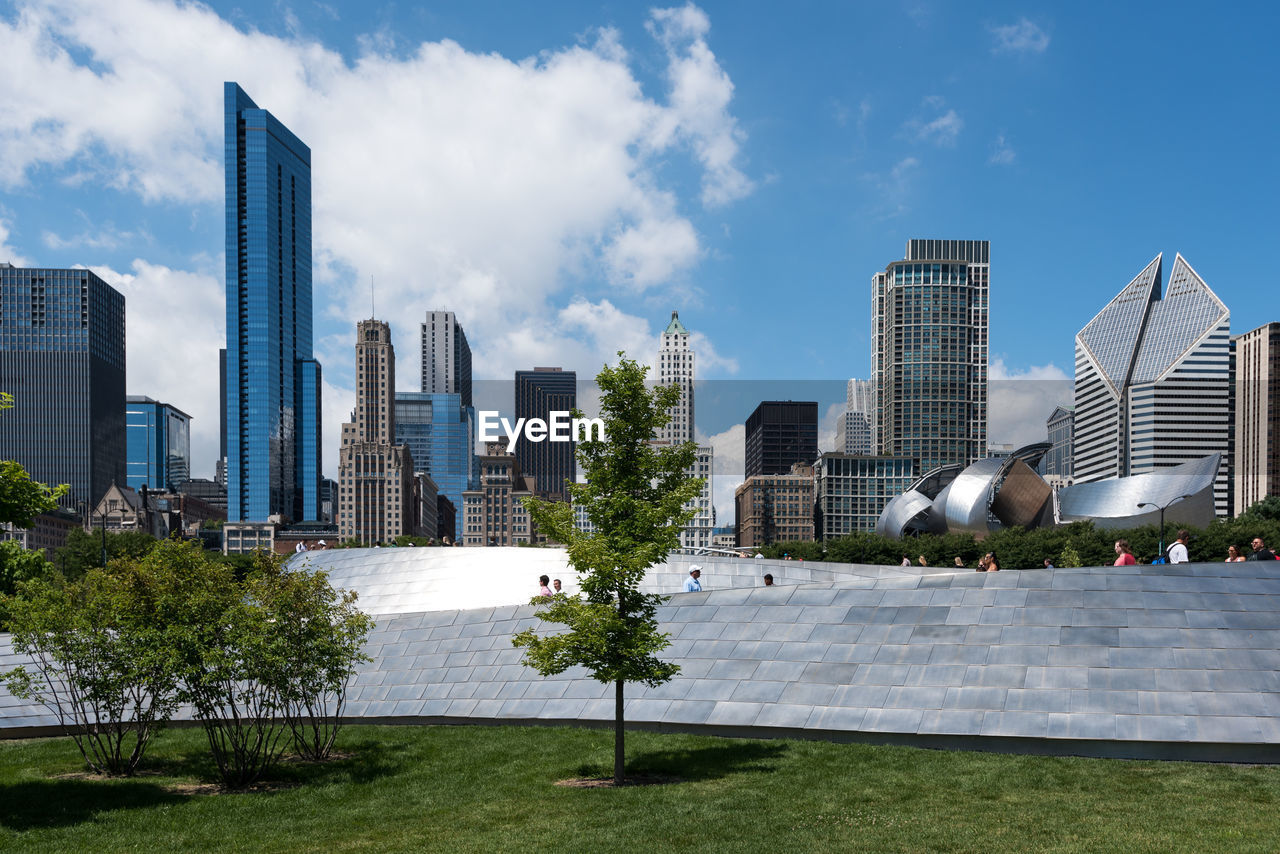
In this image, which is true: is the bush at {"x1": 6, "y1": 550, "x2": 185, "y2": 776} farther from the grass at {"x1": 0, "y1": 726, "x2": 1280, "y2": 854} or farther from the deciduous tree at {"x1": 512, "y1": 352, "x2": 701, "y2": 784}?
the deciduous tree at {"x1": 512, "y1": 352, "x2": 701, "y2": 784}

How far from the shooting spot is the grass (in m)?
11.6

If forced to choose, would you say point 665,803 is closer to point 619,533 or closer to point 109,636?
point 619,533

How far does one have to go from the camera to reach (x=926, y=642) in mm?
18922

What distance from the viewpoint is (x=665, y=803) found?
1347 cm

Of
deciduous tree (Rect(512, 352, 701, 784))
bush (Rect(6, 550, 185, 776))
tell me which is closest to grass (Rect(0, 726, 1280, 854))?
bush (Rect(6, 550, 185, 776))

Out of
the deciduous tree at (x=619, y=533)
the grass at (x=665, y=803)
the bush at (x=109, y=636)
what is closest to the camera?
the grass at (x=665, y=803)

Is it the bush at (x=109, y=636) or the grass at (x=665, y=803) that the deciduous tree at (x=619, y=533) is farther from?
the bush at (x=109, y=636)

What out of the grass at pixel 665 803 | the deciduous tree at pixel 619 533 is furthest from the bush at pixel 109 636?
the deciduous tree at pixel 619 533

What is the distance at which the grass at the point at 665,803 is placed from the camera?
38.2 feet

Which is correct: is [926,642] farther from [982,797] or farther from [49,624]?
[49,624]

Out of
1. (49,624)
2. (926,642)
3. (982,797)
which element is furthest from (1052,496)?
(49,624)

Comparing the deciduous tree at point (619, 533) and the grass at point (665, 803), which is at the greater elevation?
the deciduous tree at point (619, 533)

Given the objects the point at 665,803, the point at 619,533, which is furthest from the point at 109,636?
the point at 665,803

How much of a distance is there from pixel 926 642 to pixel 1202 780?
18.4 ft
